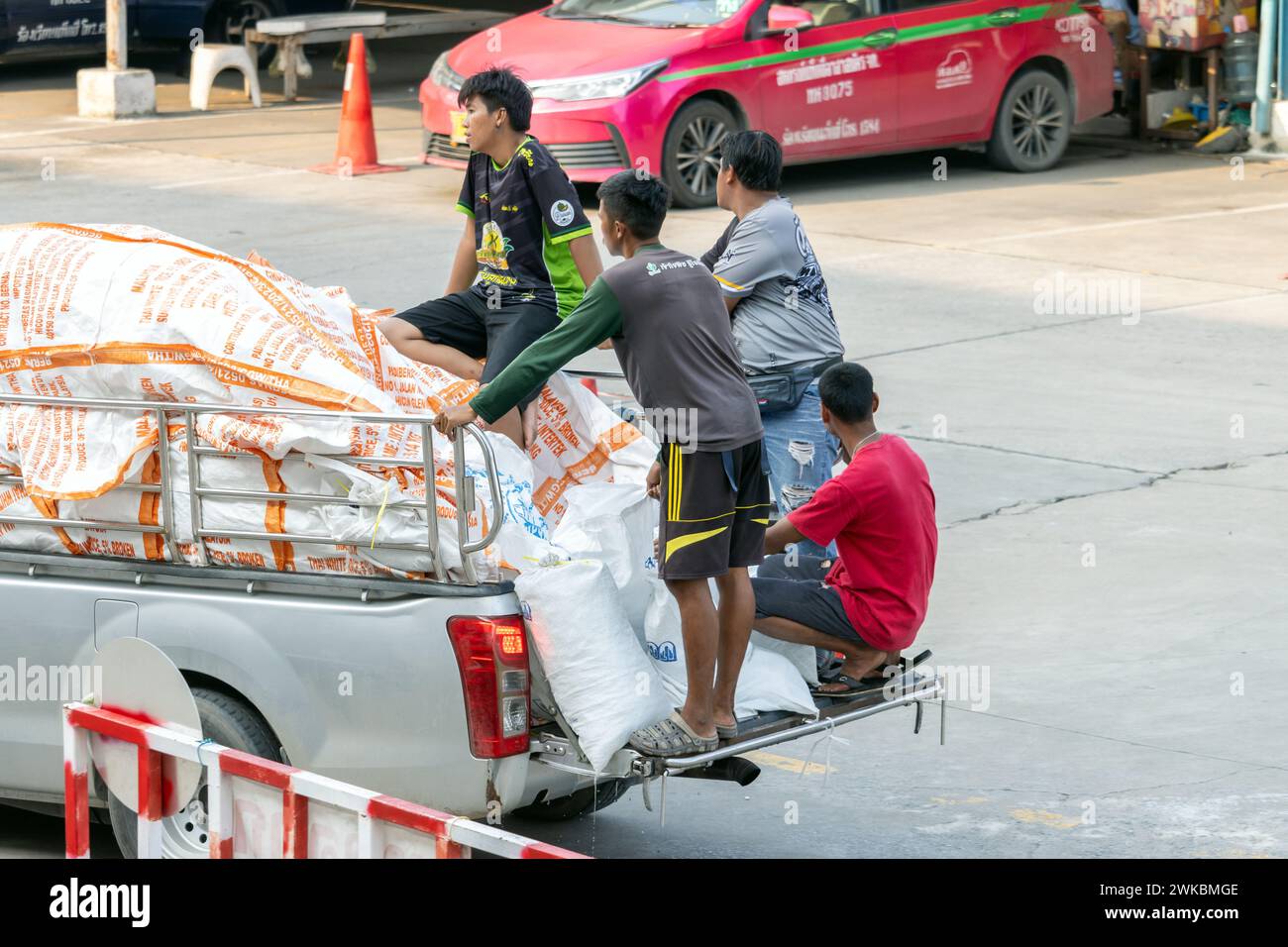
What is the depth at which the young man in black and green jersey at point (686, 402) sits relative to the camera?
5254 millimetres

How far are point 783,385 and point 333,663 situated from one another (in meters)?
2.16

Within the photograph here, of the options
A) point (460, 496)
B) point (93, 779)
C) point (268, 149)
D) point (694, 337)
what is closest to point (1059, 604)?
point (694, 337)

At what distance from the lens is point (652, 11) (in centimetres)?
1569

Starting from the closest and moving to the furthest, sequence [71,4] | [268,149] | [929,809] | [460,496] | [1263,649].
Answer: [460,496]
[929,809]
[1263,649]
[268,149]
[71,4]

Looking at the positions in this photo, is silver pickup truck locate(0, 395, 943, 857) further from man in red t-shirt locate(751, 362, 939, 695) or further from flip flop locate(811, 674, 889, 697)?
man in red t-shirt locate(751, 362, 939, 695)

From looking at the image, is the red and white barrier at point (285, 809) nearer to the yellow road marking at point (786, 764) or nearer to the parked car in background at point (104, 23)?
the yellow road marking at point (786, 764)

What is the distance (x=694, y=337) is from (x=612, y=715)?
41.2 inches

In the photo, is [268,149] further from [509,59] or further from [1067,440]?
[1067,440]

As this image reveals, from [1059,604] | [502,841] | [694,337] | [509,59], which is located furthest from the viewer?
[509,59]

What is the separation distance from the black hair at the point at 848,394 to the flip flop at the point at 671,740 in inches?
43.4

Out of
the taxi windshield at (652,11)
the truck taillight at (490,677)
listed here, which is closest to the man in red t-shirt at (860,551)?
the truck taillight at (490,677)

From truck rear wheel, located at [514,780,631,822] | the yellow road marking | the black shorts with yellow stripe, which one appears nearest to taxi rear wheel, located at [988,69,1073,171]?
the yellow road marking

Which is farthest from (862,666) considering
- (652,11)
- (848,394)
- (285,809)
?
(652,11)
